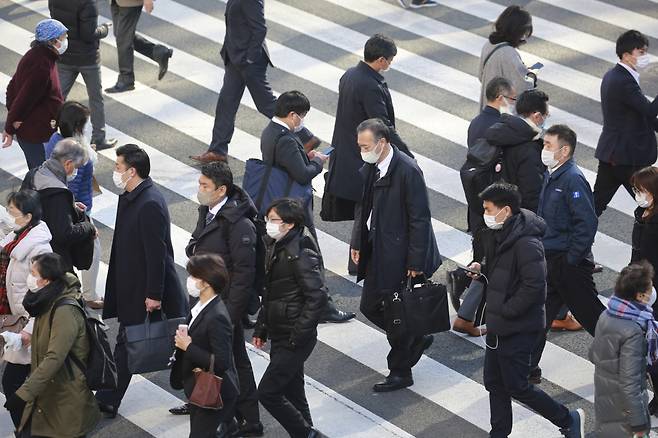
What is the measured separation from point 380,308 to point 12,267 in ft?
Answer: 8.75

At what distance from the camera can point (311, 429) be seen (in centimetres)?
962

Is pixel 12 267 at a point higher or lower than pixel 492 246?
lower

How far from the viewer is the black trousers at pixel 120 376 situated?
985 centimetres

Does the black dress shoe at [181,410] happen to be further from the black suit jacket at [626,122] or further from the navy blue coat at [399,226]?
the black suit jacket at [626,122]

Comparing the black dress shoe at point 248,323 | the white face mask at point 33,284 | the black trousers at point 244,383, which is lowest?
the black dress shoe at point 248,323

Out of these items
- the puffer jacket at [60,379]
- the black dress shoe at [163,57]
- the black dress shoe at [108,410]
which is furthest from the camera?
the black dress shoe at [163,57]

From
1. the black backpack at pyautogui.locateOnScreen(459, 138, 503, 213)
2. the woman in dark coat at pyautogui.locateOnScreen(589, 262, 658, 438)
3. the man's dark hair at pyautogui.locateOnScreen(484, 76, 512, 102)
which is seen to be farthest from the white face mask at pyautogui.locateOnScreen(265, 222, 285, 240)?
the man's dark hair at pyautogui.locateOnScreen(484, 76, 512, 102)

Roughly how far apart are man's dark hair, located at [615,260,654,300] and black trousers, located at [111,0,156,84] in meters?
7.84

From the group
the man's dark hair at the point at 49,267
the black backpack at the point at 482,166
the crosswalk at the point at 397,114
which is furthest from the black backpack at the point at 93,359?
the black backpack at the point at 482,166

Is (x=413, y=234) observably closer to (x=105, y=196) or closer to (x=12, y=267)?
(x=12, y=267)

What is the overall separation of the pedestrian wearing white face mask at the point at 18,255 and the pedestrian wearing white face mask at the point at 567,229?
3.56m

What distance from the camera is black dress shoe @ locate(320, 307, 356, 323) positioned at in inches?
451

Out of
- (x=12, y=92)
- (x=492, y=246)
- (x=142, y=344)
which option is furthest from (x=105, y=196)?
(x=492, y=246)

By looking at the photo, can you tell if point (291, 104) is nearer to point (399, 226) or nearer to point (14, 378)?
point (399, 226)
